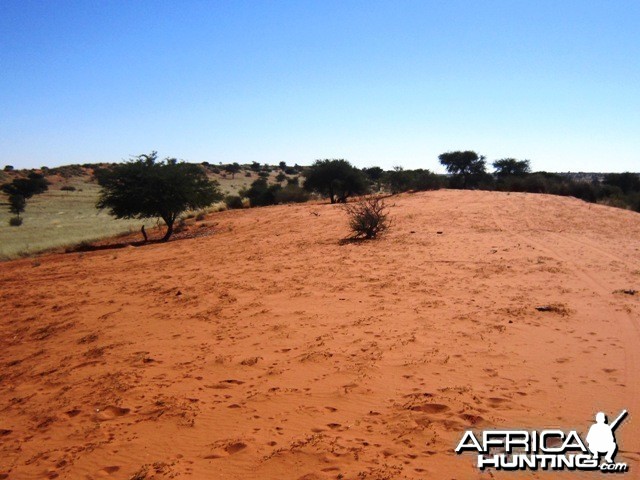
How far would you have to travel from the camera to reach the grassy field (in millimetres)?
21797

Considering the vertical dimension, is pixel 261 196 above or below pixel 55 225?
above

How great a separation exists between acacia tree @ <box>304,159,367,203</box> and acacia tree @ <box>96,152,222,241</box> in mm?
15052

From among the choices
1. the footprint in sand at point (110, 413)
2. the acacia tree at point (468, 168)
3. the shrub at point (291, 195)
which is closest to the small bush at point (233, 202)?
the shrub at point (291, 195)

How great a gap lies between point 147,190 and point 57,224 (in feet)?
42.0

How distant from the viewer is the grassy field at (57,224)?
71.5 feet

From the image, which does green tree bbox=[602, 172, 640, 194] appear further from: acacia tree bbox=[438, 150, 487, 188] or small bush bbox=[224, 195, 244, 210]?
small bush bbox=[224, 195, 244, 210]

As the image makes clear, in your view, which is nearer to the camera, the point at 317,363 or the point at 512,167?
the point at 317,363

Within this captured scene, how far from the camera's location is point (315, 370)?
5133 mm

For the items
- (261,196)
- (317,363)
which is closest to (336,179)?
(261,196)

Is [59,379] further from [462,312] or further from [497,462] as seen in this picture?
[462,312]

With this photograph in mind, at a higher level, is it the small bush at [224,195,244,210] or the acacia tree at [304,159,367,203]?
the acacia tree at [304,159,367,203]

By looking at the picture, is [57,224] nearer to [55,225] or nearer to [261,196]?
[55,225]

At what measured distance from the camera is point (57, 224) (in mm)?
29828

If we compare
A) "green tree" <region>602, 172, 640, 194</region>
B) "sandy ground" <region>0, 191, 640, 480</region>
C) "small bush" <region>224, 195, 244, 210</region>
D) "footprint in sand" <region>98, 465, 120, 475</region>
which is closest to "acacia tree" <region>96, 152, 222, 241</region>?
"sandy ground" <region>0, 191, 640, 480</region>
